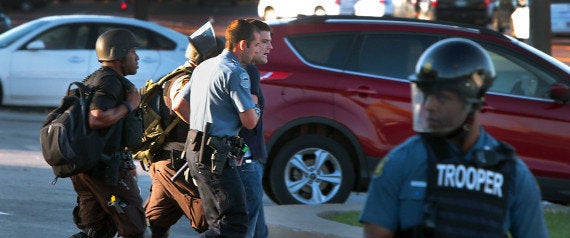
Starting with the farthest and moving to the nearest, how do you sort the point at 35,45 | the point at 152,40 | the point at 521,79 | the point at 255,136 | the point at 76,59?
the point at 152,40 → the point at 76,59 → the point at 35,45 → the point at 521,79 → the point at 255,136

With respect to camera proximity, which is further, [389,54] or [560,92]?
[389,54]

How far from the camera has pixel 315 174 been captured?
10078 mm

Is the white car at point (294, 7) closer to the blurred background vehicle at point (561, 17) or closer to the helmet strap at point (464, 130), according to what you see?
the blurred background vehicle at point (561, 17)

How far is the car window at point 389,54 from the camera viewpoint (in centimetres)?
1013

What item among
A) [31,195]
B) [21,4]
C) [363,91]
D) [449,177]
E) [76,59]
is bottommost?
[21,4]

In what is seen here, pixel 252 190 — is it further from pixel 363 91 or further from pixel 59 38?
pixel 59 38

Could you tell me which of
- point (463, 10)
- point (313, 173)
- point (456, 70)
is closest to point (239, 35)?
point (313, 173)

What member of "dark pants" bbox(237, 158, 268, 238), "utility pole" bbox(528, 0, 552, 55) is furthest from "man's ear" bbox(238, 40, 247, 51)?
"utility pole" bbox(528, 0, 552, 55)

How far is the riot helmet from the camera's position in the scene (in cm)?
355

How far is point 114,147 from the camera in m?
6.93

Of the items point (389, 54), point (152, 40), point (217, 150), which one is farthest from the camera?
point (152, 40)

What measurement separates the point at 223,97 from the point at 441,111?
3.22 metres

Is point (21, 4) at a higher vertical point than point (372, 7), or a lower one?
lower

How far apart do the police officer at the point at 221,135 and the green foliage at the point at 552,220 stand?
2.18m
